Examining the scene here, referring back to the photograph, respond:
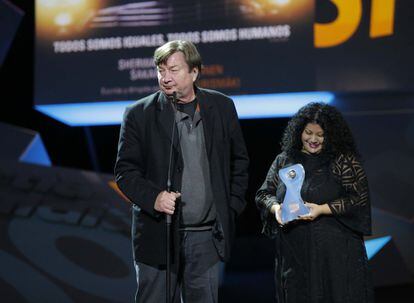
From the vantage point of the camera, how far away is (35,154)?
539 centimetres

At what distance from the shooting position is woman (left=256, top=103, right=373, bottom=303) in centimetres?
246

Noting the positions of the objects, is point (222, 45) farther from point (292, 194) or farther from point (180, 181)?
point (180, 181)

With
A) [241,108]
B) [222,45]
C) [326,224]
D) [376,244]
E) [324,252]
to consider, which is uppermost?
[222,45]

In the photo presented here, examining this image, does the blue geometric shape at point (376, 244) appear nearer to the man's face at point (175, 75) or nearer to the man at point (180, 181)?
the man at point (180, 181)

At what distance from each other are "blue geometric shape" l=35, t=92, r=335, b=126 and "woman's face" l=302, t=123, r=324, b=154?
2.24 m

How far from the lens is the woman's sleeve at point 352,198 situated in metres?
2.44

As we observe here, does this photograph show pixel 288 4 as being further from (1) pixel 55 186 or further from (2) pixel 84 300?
(2) pixel 84 300

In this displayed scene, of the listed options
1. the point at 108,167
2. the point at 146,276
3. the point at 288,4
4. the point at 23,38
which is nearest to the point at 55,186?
the point at 108,167

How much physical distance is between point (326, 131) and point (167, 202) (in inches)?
34.9

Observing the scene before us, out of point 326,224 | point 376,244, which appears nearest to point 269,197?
point 326,224

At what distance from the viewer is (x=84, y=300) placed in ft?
12.8

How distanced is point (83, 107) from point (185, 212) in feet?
10.5

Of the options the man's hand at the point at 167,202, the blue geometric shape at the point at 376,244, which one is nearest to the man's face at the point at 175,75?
the man's hand at the point at 167,202

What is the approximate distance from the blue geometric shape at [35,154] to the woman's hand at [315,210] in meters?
3.41
